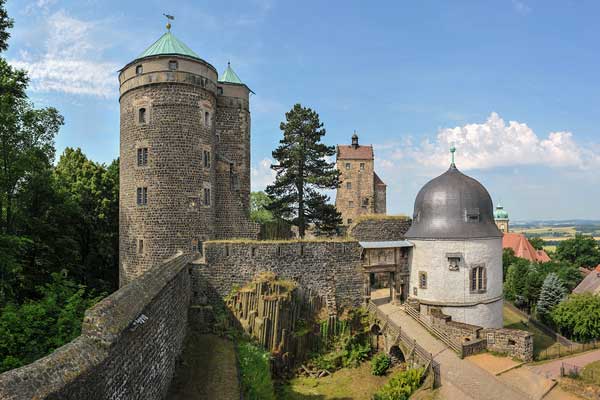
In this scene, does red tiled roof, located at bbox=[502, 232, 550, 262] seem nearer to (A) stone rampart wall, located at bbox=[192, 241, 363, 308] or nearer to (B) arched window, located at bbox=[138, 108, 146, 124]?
(A) stone rampart wall, located at bbox=[192, 241, 363, 308]

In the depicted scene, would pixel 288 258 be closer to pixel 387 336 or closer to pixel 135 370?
pixel 387 336

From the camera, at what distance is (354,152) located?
56438 mm

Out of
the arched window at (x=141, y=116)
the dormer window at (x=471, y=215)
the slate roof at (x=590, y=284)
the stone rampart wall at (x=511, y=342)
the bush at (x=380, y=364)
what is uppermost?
the arched window at (x=141, y=116)

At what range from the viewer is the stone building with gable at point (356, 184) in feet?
183

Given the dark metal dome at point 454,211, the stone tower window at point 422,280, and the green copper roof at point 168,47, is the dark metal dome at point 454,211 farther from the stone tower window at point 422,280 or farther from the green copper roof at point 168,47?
the green copper roof at point 168,47

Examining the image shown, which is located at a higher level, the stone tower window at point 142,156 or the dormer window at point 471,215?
the stone tower window at point 142,156

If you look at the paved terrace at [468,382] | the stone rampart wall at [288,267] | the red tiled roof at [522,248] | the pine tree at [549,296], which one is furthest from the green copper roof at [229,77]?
the red tiled roof at [522,248]

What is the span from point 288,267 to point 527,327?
24.1 meters

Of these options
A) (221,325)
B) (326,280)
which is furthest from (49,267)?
(326,280)

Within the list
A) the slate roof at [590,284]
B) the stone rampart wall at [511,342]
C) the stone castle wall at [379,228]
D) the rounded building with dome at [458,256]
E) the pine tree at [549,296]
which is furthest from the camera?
the slate roof at [590,284]

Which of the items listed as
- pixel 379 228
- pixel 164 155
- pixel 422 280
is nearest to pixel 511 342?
pixel 422 280

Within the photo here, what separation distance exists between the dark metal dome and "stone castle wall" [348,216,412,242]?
650 mm

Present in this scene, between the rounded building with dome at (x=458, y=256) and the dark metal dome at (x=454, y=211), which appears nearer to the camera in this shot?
the rounded building with dome at (x=458, y=256)

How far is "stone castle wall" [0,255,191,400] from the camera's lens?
5.84m
